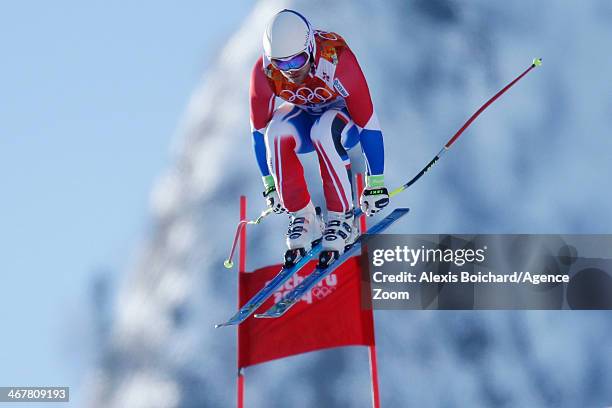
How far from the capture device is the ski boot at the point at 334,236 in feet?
47.9

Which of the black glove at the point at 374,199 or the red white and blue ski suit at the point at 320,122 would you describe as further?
the black glove at the point at 374,199

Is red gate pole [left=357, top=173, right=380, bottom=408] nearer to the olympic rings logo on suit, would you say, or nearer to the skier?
the skier

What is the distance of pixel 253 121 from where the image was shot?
1472 cm

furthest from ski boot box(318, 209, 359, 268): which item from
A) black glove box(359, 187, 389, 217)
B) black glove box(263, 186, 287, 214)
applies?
black glove box(263, 186, 287, 214)

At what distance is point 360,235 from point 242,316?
1.74 meters

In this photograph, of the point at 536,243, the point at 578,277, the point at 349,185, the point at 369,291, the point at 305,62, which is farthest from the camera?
the point at 536,243

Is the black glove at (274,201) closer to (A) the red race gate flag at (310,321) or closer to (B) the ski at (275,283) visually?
(B) the ski at (275,283)

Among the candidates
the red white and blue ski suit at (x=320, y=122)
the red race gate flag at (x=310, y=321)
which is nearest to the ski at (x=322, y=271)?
the red white and blue ski suit at (x=320, y=122)

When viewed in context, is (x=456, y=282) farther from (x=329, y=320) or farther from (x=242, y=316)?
(x=242, y=316)

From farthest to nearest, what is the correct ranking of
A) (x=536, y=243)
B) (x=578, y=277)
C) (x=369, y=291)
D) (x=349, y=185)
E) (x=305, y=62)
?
(x=536, y=243) → (x=578, y=277) → (x=369, y=291) → (x=349, y=185) → (x=305, y=62)

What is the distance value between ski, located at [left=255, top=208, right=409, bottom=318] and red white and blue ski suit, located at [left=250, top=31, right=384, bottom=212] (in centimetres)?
59

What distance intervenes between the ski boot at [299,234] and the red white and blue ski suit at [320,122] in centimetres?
11

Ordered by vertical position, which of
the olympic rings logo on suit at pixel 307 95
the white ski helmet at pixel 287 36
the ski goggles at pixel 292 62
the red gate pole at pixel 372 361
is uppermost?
the white ski helmet at pixel 287 36

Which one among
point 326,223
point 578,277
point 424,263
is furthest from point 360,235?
point 578,277
